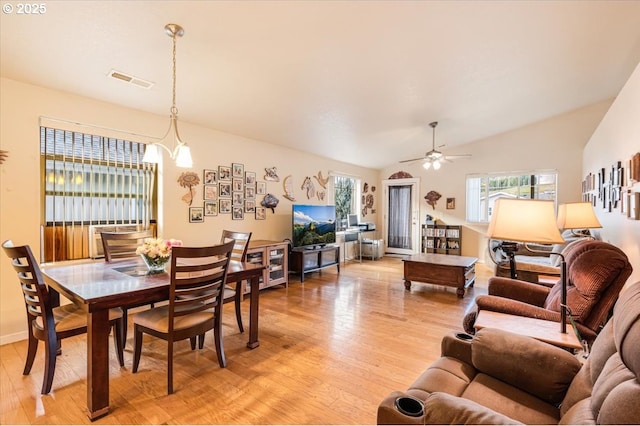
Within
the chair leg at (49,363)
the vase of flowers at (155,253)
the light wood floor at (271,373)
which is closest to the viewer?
the light wood floor at (271,373)

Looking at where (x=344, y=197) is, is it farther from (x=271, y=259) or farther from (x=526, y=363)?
(x=526, y=363)

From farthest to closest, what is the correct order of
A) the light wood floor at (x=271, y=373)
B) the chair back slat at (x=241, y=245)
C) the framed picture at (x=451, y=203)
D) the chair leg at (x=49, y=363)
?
the framed picture at (x=451, y=203), the chair back slat at (x=241, y=245), the chair leg at (x=49, y=363), the light wood floor at (x=271, y=373)

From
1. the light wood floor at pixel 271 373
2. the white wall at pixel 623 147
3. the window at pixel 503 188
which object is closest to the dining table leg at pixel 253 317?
the light wood floor at pixel 271 373

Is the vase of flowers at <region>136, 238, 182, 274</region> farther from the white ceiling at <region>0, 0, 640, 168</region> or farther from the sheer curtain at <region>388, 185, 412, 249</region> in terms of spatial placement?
the sheer curtain at <region>388, 185, 412, 249</region>

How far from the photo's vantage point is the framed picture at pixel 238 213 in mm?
4680

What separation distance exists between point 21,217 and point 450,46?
4.42 metres

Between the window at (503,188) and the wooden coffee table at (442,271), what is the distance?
229 cm

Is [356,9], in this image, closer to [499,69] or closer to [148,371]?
[499,69]

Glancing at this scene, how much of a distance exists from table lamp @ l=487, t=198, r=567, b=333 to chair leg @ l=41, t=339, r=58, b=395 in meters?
2.92

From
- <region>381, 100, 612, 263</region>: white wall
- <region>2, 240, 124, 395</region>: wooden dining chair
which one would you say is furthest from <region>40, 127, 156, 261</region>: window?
<region>381, 100, 612, 263</region>: white wall

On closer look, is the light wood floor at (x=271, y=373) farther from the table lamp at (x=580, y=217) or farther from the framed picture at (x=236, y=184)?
the framed picture at (x=236, y=184)

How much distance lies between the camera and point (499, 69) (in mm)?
3639

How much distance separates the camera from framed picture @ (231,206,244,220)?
468cm

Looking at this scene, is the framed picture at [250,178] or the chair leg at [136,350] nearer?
the chair leg at [136,350]
